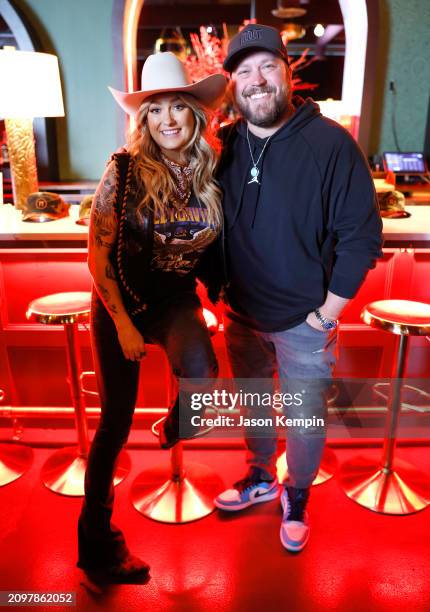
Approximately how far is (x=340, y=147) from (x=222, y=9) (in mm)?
5119

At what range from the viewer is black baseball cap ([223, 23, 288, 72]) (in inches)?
58.4

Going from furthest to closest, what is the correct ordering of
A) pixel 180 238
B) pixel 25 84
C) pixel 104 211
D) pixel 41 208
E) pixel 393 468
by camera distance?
1. pixel 25 84
2. pixel 41 208
3. pixel 393 468
4. pixel 180 238
5. pixel 104 211

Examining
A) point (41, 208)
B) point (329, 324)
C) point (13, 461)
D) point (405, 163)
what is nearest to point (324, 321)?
point (329, 324)

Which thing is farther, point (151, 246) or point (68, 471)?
point (68, 471)

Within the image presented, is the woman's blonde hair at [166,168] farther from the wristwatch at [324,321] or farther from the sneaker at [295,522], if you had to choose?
the sneaker at [295,522]

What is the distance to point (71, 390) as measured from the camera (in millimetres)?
2178

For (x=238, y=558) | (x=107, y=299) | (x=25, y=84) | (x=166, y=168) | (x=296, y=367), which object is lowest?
(x=238, y=558)

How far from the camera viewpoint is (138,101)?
5.00 ft

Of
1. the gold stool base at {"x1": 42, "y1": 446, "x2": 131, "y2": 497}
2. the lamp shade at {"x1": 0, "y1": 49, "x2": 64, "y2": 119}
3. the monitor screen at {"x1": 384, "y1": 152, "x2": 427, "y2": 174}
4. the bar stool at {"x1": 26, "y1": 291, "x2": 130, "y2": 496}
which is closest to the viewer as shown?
the bar stool at {"x1": 26, "y1": 291, "x2": 130, "y2": 496}

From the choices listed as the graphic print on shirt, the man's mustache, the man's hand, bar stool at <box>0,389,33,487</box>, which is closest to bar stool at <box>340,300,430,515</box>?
the man's hand

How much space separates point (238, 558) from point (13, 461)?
113 centimetres

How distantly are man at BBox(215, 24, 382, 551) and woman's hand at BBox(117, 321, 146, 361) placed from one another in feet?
1.35

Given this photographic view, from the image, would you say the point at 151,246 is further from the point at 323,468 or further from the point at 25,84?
the point at 25,84

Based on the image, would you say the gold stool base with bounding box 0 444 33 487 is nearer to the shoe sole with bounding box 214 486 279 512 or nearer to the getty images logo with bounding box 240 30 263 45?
the shoe sole with bounding box 214 486 279 512
